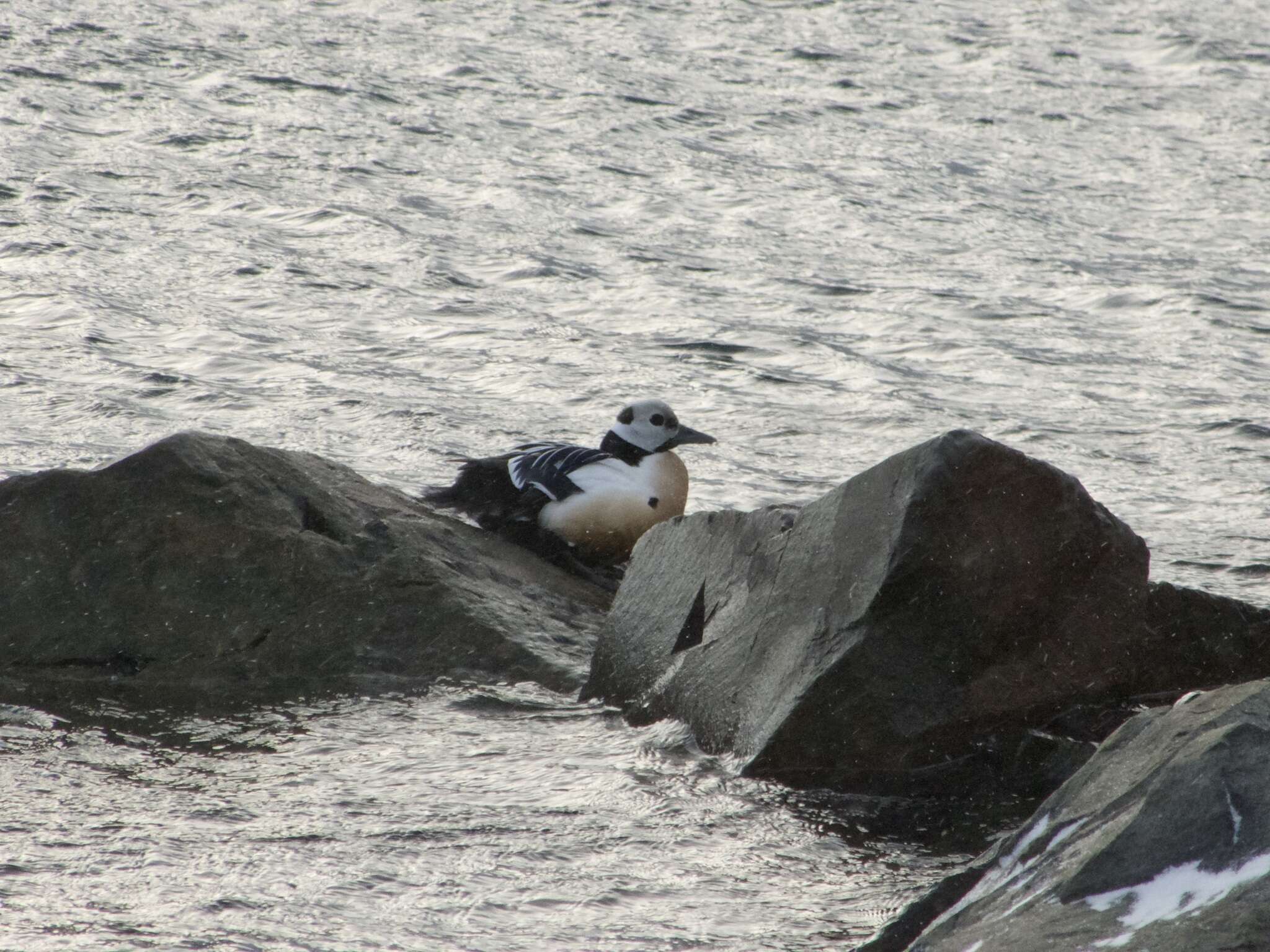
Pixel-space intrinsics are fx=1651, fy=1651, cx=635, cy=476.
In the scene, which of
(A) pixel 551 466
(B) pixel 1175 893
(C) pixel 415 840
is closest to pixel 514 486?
(A) pixel 551 466

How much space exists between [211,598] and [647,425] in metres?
2.43

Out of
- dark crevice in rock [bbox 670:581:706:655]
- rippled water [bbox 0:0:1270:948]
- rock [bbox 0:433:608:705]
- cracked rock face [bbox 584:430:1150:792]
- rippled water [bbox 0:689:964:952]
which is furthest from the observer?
rock [bbox 0:433:608:705]

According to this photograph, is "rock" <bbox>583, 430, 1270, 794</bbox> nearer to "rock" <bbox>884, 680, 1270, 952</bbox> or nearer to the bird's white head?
"rock" <bbox>884, 680, 1270, 952</bbox>

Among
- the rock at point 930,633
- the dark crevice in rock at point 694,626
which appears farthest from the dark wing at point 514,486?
the rock at point 930,633

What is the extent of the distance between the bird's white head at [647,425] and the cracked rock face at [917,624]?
7.56ft

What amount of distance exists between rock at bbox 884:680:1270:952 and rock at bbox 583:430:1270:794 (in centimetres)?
119

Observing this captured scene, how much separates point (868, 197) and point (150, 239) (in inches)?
Result: 227

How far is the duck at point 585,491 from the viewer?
6.86 meters

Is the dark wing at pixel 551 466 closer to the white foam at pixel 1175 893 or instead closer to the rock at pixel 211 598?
the rock at pixel 211 598

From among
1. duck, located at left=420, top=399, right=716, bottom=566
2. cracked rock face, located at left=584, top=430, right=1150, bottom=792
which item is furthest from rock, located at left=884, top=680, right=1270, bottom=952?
duck, located at left=420, top=399, right=716, bottom=566

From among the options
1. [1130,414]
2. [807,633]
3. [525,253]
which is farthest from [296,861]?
[525,253]

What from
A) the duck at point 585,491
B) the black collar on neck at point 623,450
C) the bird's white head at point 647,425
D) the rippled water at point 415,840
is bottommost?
the rippled water at point 415,840

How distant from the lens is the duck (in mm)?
6863

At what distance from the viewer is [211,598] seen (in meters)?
5.38
